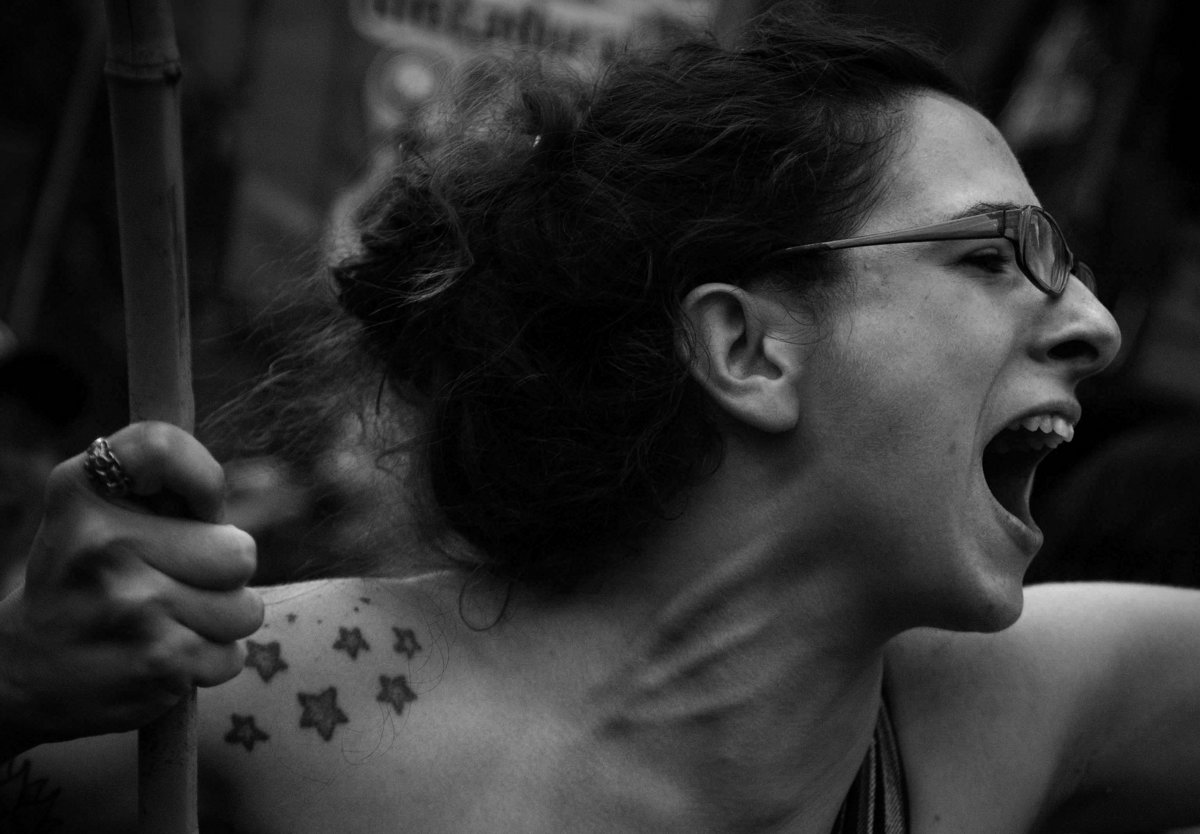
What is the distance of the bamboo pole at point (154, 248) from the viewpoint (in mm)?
1295

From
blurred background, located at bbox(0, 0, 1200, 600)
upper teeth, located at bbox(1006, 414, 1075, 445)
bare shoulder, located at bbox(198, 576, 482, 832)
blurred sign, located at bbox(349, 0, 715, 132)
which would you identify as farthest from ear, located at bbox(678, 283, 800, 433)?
blurred sign, located at bbox(349, 0, 715, 132)

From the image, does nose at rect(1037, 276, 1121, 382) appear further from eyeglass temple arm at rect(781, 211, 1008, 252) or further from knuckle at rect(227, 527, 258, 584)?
knuckle at rect(227, 527, 258, 584)

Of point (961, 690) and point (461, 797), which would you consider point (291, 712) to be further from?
point (961, 690)

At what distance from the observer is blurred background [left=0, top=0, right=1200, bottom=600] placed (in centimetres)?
443

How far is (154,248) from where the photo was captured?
4.42ft

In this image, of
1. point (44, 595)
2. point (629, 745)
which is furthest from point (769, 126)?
point (44, 595)

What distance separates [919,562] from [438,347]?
773mm

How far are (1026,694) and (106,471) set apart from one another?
145 centimetres

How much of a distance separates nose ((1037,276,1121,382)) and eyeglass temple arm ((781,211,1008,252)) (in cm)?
13

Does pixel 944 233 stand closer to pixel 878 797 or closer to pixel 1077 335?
pixel 1077 335

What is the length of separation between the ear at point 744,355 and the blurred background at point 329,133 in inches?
87.1

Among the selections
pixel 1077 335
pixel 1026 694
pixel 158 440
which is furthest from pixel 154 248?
pixel 1026 694

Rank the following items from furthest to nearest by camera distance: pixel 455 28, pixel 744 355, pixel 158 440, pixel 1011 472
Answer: pixel 455 28, pixel 1011 472, pixel 744 355, pixel 158 440

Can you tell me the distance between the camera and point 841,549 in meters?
1.86
